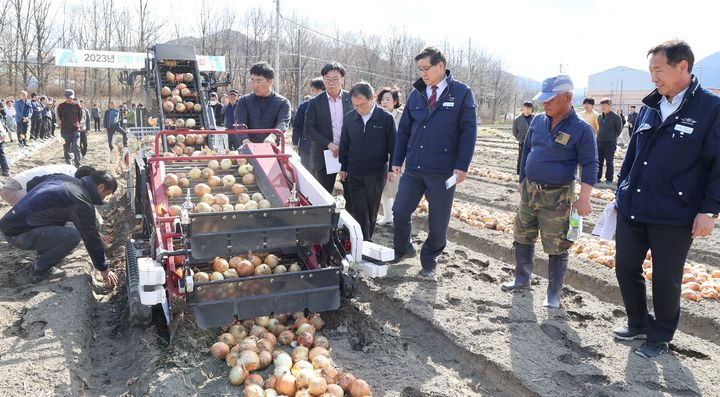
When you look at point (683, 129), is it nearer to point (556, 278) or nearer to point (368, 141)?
point (556, 278)

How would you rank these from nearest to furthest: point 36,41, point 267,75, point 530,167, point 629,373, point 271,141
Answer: point 629,373 < point 530,167 < point 271,141 < point 267,75 < point 36,41

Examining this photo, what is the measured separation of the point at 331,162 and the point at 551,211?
2.58 m

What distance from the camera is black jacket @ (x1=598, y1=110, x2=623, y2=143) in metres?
11.9

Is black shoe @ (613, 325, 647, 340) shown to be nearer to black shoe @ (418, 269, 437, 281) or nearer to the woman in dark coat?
black shoe @ (418, 269, 437, 281)

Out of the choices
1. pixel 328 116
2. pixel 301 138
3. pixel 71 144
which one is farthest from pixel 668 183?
pixel 71 144

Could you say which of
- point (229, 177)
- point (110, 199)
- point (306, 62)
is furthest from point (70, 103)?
point (306, 62)

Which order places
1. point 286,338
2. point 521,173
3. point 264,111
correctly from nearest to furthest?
point 286,338 < point 521,173 < point 264,111

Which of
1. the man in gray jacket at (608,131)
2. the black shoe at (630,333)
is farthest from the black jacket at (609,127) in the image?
the black shoe at (630,333)

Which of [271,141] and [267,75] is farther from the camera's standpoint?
[267,75]

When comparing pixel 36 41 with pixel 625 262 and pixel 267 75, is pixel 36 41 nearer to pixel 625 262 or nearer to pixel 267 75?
pixel 267 75

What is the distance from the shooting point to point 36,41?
3216 centimetres

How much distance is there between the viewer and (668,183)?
3506 millimetres

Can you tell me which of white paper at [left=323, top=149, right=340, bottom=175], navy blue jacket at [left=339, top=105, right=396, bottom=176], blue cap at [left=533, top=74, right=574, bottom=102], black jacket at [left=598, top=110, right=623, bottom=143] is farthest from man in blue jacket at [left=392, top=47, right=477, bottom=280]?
black jacket at [left=598, top=110, right=623, bottom=143]

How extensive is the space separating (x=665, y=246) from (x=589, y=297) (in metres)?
1.56
